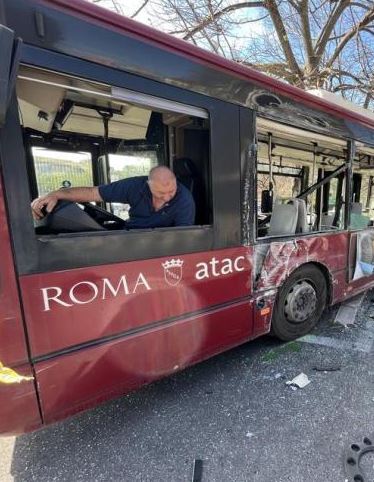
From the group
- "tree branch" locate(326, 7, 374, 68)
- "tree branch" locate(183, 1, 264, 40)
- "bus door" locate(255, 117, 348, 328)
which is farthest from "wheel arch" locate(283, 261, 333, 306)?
"tree branch" locate(326, 7, 374, 68)

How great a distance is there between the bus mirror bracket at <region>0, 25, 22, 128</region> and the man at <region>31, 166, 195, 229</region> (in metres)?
0.81

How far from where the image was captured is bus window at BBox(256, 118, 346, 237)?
3.23 metres

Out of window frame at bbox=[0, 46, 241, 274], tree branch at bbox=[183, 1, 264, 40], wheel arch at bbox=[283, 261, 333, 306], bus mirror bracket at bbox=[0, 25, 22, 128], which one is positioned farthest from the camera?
tree branch at bbox=[183, 1, 264, 40]

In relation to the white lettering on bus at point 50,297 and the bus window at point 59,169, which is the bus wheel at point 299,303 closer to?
the white lettering on bus at point 50,297

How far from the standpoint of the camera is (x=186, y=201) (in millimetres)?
2268

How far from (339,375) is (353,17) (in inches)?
434

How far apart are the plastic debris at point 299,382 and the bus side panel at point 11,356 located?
1.94 meters

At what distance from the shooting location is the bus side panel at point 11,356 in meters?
1.52

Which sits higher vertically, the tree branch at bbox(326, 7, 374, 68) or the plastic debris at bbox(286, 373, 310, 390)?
the tree branch at bbox(326, 7, 374, 68)

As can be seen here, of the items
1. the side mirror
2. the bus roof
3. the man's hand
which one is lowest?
the side mirror

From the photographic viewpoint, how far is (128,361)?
2.00 metres

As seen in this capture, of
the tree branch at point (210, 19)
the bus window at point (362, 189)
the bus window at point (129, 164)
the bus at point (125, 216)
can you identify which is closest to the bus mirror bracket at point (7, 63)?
the bus at point (125, 216)

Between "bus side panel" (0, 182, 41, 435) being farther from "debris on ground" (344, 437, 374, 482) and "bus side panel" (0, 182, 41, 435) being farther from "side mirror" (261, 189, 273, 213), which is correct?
"side mirror" (261, 189, 273, 213)

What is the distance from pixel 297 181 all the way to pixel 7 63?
15.6 ft
